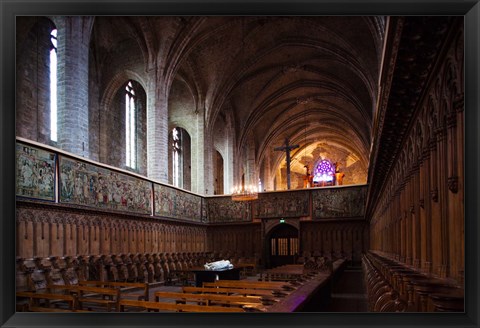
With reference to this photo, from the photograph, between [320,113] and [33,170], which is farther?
[320,113]

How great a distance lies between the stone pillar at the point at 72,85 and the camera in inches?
547

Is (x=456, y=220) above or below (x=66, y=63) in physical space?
Result: below

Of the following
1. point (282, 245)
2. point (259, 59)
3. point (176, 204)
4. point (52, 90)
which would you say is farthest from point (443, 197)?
point (259, 59)

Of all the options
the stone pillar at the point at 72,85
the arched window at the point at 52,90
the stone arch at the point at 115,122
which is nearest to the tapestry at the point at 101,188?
the stone pillar at the point at 72,85

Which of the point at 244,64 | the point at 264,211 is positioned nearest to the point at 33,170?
the point at 264,211

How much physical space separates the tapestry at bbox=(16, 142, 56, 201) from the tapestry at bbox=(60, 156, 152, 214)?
0.43 metres

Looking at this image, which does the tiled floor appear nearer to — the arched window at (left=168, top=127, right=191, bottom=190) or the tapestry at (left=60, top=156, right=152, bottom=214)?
the tapestry at (left=60, top=156, right=152, bottom=214)

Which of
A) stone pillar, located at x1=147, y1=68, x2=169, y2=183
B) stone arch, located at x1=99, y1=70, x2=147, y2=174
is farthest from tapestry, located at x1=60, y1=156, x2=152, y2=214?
stone arch, located at x1=99, y1=70, x2=147, y2=174

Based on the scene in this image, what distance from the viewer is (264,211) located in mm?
22047

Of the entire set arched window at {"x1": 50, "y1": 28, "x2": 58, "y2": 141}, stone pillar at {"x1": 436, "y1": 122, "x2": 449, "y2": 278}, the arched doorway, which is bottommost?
the arched doorway

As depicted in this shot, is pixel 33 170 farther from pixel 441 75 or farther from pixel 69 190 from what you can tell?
pixel 441 75

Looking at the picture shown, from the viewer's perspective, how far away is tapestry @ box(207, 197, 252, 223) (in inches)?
878

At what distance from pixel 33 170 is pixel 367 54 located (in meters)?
17.1
